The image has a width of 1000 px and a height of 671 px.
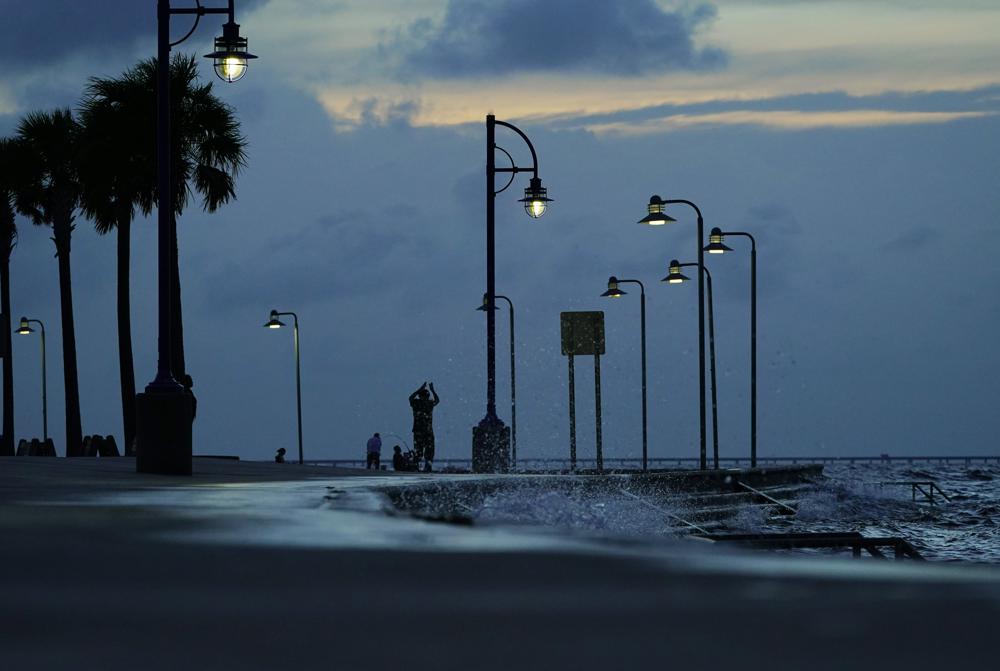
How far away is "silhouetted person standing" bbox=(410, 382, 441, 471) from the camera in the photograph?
40781 millimetres

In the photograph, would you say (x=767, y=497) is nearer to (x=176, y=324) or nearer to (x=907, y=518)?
(x=907, y=518)

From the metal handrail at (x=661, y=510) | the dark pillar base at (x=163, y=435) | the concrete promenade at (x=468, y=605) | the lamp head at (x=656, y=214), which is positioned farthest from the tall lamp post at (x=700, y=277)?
the concrete promenade at (x=468, y=605)

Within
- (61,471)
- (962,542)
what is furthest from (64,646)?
(962,542)

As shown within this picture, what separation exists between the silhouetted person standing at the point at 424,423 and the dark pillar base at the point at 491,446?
27.7ft

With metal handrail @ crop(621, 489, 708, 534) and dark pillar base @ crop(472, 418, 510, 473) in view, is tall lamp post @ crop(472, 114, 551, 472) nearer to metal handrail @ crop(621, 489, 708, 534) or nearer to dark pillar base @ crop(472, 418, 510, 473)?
dark pillar base @ crop(472, 418, 510, 473)

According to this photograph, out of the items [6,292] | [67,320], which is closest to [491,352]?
[67,320]

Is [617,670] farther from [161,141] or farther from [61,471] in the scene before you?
[161,141]

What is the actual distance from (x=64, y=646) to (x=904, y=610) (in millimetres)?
2187

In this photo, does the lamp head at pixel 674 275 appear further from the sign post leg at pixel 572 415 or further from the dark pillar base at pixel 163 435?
the dark pillar base at pixel 163 435

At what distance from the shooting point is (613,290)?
169 feet

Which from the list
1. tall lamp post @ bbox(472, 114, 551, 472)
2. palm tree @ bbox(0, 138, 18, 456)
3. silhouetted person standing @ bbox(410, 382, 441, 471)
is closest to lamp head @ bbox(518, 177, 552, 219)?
tall lamp post @ bbox(472, 114, 551, 472)

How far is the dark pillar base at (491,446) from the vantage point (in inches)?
1253

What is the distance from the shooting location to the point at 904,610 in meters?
4.10

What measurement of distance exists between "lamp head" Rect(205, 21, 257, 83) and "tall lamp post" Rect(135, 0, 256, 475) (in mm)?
818
